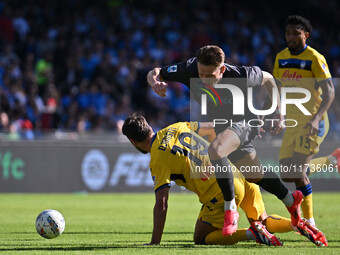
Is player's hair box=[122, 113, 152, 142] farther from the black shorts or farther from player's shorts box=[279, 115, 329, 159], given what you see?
player's shorts box=[279, 115, 329, 159]

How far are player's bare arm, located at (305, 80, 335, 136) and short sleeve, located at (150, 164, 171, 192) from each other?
6.34 feet

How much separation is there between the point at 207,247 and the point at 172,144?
3.75 feet

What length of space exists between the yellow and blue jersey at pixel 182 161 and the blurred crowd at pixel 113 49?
31.2ft

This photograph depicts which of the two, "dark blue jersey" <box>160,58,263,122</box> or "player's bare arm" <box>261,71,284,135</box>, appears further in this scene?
"player's bare arm" <box>261,71,284,135</box>

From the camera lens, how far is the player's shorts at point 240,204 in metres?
7.18

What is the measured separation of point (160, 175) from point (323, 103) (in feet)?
7.97

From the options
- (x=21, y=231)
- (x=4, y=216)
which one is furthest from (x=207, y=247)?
(x=4, y=216)

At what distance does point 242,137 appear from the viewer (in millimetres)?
7000

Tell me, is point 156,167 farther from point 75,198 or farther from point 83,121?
point 83,121

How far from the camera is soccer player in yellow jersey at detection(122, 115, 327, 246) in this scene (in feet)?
22.4

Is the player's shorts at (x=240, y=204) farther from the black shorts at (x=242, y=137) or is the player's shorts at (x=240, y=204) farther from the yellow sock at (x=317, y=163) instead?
the yellow sock at (x=317, y=163)

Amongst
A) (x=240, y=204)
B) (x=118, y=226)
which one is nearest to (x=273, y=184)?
(x=240, y=204)

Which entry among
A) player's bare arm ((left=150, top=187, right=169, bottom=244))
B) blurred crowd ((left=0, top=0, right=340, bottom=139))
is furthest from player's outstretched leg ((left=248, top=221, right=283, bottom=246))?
blurred crowd ((left=0, top=0, right=340, bottom=139))

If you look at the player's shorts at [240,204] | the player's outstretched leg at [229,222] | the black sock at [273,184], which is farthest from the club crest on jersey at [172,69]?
the player's outstretched leg at [229,222]
